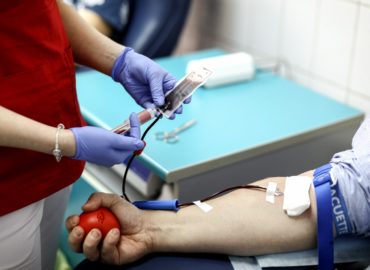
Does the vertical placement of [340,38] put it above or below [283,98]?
above

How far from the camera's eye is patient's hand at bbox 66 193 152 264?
0.99 m

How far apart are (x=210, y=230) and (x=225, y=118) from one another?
1.73 feet

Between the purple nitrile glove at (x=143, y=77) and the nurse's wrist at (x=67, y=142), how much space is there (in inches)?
9.9

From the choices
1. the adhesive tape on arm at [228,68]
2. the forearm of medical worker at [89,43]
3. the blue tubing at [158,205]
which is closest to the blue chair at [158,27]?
the adhesive tape on arm at [228,68]

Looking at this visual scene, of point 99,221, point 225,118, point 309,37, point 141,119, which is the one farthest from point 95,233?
point 309,37

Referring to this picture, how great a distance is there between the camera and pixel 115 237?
1.00 m

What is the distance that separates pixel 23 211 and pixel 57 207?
140 mm

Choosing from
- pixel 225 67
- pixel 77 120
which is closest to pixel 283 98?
pixel 225 67

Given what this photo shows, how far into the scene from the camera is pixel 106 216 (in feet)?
3.38

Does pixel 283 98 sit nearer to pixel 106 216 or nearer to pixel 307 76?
pixel 307 76

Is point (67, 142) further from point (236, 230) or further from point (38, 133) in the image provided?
point (236, 230)

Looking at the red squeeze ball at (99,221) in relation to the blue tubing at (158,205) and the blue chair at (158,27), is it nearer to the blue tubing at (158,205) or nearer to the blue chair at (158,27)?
the blue tubing at (158,205)

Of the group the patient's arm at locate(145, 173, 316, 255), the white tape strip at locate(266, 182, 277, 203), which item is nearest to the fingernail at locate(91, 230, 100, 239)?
the patient's arm at locate(145, 173, 316, 255)

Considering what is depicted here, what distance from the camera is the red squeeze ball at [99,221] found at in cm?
100
